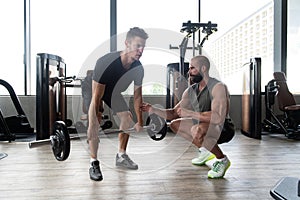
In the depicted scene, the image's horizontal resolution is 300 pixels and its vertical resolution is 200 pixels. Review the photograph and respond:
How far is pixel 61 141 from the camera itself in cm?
196

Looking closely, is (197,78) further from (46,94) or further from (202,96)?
(46,94)

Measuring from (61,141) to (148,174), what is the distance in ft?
2.33

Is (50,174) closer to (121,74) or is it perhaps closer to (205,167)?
(121,74)

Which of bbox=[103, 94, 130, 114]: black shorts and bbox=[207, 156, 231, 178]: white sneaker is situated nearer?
bbox=[207, 156, 231, 178]: white sneaker

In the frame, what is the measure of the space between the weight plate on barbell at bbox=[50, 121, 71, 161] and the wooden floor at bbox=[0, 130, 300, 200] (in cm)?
19

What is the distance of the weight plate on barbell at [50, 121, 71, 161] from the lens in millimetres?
1917

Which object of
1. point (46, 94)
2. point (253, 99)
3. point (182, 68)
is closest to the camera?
point (46, 94)

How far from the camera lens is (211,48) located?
5137 millimetres

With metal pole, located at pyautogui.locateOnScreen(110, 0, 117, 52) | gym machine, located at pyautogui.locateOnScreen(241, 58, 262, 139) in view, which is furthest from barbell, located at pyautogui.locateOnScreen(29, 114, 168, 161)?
metal pole, located at pyautogui.locateOnScreen(110, 0, 117, 52)

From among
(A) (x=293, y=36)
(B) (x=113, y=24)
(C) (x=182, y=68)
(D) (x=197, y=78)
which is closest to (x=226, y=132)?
(D) (x=197, y=78)

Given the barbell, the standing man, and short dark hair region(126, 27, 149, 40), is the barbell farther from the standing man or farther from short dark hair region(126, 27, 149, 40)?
short dark hair region(126, 27, 149, 40)

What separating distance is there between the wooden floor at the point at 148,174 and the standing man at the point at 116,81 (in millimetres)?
199

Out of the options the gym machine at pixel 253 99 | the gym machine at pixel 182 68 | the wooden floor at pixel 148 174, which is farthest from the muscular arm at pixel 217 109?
the gym machine at pixel 253 99

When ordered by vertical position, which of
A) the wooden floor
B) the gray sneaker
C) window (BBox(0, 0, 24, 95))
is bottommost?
the wooden floor
